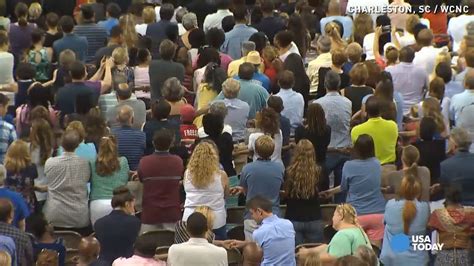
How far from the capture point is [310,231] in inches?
610

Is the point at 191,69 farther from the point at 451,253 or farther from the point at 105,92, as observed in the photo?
the point at 451,253

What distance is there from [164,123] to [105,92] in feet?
6.17

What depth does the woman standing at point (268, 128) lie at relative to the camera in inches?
648

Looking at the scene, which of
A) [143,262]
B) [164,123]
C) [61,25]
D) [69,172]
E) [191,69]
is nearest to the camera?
[143,262]

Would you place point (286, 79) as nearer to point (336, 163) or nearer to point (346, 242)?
point (336, 163)

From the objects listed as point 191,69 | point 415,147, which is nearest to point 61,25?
point 191,69

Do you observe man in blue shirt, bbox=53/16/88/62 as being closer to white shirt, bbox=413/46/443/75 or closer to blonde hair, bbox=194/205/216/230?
white shirt, bbox=413/46/443/75

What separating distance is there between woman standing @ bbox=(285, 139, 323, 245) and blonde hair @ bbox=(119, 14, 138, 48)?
5.65 meters

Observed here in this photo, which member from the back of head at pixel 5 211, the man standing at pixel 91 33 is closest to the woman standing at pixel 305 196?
the back of head at pixel 5 211

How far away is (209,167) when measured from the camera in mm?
15172

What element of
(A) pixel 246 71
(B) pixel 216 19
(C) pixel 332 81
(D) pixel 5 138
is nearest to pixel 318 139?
(C) pixel 332 81

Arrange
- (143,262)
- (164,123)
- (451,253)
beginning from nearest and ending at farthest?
(143,262) < (451,253) < (164,123)

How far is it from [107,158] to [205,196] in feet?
3.90

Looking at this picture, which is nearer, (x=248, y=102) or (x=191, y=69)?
(x=248, y=102)
